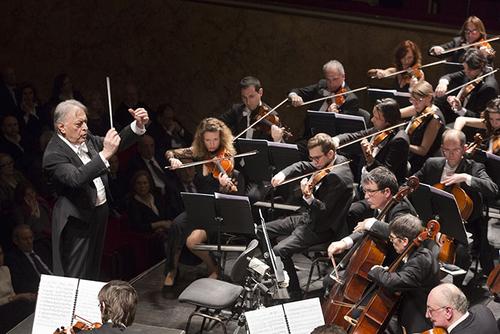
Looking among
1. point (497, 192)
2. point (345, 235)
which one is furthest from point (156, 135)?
point (497, 192)

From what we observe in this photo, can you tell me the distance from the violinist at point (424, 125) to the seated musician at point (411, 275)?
1820 mm

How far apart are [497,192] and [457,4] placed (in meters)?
4.40

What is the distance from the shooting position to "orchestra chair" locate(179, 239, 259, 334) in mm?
5695

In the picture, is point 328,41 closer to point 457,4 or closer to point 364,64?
point 364,64

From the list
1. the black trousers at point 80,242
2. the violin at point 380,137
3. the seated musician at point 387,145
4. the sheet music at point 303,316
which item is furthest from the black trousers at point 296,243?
the sheet music at point 303,316

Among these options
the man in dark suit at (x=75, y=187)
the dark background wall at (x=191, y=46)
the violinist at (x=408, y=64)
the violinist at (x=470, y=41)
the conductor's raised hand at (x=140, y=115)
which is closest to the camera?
the man in dark suit at (x=75, y=187)

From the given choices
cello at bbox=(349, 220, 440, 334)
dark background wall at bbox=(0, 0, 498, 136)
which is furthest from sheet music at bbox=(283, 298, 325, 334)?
dark background wall at bbox=(0, 0, 498, 136)

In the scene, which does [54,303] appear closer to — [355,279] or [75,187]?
[75,187]

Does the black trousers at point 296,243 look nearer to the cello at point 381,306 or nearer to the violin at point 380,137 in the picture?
the violin at point 380,137

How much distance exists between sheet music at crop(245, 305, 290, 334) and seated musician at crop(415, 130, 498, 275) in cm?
185

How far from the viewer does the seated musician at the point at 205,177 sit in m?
6.84

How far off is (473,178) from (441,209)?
436mm

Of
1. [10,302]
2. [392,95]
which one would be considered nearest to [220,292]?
[10,302]

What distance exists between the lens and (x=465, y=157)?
6438 mm
